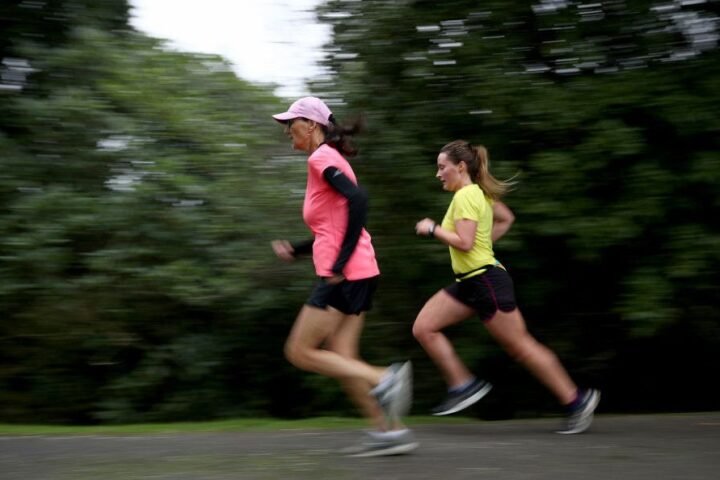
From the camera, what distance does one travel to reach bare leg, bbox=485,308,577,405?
5.80m

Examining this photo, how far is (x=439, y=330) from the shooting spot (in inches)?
237

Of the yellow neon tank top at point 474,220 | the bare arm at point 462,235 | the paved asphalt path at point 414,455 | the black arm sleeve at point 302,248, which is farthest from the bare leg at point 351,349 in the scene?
the yellow neon tank top at point 474,220

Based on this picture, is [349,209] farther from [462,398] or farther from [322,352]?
[462,398]

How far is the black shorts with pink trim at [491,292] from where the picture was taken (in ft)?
18.9

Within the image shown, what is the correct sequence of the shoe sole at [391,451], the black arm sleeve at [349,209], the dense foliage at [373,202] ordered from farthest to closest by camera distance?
1. the dense foliage at [373,202]
2. the shoe sole at [391,451]
3. the black arm sleeve at [349,209]

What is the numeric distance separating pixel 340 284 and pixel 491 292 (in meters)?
1.17

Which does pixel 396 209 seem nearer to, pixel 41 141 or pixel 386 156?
pixel 386 156

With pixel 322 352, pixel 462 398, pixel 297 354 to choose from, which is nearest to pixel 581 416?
pixel 462 398

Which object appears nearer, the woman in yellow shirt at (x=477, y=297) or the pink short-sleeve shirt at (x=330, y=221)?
the pink short-sleeve shirt at (x=330, y=221)

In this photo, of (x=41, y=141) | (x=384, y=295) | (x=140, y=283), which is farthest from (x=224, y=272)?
(x=41, y=141)

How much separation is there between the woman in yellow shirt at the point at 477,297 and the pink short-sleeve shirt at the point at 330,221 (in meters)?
0.76

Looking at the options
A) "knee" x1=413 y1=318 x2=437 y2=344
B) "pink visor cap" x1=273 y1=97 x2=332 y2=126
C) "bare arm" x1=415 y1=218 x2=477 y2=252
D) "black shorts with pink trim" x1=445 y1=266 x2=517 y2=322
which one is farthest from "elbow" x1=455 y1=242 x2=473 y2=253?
"pink visor cap" x1=273 y1=97 x2=332 y2=126

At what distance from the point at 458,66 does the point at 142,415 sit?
3.93m

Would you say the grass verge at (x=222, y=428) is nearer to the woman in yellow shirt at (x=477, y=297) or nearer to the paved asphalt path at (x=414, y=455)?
the paved asphalt path at (x=414, y=455)
